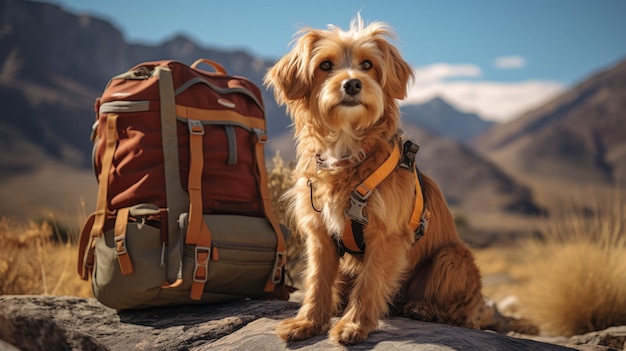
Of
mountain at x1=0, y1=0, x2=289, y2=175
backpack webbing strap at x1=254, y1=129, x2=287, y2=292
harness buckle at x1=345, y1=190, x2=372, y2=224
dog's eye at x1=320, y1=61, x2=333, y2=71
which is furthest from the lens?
mountain at x1=0, y1=0, x2=289, y2=175

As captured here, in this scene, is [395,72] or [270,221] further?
[270,221]

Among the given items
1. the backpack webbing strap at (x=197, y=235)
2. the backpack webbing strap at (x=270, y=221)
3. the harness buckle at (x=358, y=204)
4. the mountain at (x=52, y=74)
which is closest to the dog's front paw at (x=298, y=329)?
the harness buckle at (x=358, y=204)

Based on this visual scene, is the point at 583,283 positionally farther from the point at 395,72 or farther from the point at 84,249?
the point at 84,249

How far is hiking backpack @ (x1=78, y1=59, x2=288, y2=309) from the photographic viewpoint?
153 inches

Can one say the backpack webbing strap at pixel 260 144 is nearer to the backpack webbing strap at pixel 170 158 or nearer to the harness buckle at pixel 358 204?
the backpack webbing strap at pixel 170 158

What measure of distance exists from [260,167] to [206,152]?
55cm

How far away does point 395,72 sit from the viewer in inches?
141

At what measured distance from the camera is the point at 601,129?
302 ft

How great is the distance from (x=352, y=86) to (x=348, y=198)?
706 millimetres

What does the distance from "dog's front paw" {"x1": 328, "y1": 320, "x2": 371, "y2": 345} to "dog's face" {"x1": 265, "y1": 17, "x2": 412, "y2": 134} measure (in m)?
1.21

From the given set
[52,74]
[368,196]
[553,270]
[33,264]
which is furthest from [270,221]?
[52,74]

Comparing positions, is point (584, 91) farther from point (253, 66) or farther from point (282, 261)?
point (282, 261)

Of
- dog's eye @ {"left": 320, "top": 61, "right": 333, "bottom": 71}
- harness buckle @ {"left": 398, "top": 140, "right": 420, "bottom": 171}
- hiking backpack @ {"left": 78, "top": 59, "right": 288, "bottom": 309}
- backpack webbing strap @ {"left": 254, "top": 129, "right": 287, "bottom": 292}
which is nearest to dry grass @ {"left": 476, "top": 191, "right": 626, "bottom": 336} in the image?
backpack webbing strap @ {"left": 254, "top": 129, "right": 287, "bottom": 292}

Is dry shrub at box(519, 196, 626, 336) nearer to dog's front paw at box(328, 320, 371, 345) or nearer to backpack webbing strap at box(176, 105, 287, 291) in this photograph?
backpack webbing strap at box(176, 105, 287, 291)
